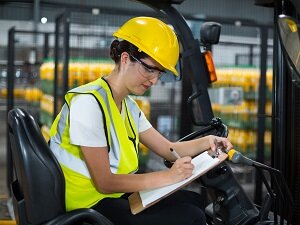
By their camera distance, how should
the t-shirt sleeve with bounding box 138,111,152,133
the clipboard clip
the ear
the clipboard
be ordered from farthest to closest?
the t-shirt sleeve with bounding box 138,111,152,133 < the clipboard clip < the ear < the clipboard

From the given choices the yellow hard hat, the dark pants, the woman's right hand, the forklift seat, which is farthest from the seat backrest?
the yellow hard hat

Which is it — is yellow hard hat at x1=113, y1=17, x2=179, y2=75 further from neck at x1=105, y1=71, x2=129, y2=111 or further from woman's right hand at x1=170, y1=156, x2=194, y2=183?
woman's right hand at x1=170, y1=156, x2=194, y2=183

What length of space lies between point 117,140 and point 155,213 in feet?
1.18

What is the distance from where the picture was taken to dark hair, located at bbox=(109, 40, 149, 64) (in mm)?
2148

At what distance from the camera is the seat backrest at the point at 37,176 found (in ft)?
6.81

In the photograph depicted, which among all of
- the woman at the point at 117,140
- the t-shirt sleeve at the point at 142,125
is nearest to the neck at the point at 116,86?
the woman at the point at 117,140

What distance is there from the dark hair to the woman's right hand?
1.57 feet

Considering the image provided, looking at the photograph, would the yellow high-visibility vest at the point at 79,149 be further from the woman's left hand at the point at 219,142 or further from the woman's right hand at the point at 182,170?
the woman's left hand at the point at 219,142

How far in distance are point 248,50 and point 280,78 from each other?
9.44 feet

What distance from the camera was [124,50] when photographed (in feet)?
7.16

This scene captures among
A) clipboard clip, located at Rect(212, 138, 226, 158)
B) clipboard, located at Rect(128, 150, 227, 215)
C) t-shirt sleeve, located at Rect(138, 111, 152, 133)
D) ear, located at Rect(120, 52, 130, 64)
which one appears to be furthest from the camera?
t-shirt sleeve, located at Rect(138, 111, 152, 133)

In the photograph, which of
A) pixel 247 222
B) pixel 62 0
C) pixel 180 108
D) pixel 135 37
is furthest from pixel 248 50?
pixel 62 0

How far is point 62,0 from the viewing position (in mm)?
11750

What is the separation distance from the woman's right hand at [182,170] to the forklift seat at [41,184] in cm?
33
